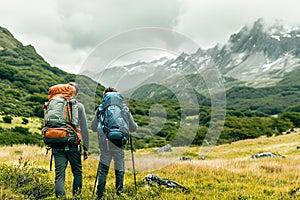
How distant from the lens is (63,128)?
7.43 metres

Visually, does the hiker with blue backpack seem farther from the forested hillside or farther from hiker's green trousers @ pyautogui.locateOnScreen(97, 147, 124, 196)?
the forested hillside

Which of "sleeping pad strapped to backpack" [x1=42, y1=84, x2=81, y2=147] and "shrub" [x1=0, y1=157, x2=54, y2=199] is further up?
"sleeping pad strapped to backpack" [x1=42, y1=84, x2=81, y2=147]

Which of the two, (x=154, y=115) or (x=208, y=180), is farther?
(x=208, y=180)

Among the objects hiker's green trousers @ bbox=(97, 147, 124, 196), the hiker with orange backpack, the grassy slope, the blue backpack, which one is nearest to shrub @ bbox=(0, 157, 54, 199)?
the grassy slope

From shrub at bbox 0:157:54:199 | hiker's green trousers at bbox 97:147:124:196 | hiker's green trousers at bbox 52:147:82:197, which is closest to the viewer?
hiker's green trousers at bbox 52:147:82:197

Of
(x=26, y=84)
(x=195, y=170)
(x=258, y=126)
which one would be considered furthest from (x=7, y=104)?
(x=195, y=170)

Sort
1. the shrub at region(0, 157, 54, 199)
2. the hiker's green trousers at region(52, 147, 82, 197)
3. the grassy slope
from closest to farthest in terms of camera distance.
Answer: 1. the hiker's green trousers at region(52, 147, 82, 197)
2. the shrub at region(0, 157, 54, 199)
3. the grassy slope

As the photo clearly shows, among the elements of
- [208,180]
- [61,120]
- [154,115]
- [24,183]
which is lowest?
[208,180]

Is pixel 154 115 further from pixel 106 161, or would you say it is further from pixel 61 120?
pixel 61 120

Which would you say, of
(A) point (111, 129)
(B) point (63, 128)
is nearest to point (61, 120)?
(B) point (63, 128)

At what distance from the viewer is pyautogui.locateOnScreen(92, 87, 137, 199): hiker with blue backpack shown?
783 cm

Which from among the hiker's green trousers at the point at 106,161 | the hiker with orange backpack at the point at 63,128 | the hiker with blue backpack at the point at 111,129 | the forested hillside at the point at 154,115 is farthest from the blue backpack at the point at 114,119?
the forested hillside at the point at 154,115

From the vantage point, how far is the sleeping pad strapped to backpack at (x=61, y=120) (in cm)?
740

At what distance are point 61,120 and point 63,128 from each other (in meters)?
0.18
